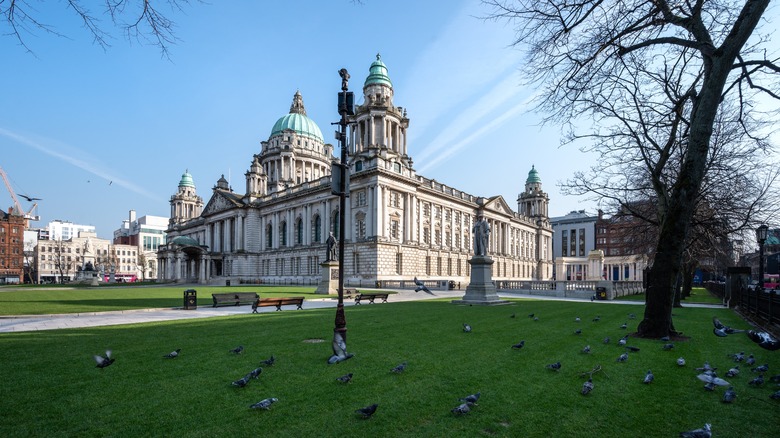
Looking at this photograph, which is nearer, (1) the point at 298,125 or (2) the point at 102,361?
(2) the point at 102,361

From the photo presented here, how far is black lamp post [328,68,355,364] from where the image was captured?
8375 mm

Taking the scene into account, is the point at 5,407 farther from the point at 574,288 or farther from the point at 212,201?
the point at 212,201

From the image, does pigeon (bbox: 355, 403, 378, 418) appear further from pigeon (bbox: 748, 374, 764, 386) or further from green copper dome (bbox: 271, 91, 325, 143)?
green copper dome (bbox: 271, 91, 325, 143)

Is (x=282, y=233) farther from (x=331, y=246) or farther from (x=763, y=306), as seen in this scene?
(x=763, y=306)

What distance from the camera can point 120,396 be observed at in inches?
231

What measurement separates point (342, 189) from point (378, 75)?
55565 millimetres

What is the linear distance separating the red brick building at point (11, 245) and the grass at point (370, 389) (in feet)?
409

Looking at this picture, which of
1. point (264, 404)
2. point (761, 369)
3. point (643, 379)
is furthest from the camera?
point (761, 369)

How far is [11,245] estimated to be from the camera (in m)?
105

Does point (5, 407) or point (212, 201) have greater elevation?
point (212, 201)

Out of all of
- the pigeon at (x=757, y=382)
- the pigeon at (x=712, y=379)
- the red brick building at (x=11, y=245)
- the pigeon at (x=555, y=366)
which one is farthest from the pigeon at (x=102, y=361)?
the red brick building at (x=11, y=245)

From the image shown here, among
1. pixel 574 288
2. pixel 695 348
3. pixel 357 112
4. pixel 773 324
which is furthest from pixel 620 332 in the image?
pixel 357 112

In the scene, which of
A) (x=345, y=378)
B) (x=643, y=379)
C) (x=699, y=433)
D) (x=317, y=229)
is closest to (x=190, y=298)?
(x=345, y=378)

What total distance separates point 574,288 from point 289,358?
34.9m
